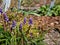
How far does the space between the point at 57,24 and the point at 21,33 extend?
3027mm

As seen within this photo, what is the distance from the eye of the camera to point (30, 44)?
15.0ft

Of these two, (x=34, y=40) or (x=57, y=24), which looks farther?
(x=57, y=24)

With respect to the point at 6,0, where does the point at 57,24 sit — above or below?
below

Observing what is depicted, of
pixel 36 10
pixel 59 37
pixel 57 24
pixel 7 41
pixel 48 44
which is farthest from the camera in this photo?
pixel 36 10

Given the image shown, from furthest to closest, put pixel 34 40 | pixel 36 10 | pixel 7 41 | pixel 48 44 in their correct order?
pixel 36 10, pixel 48 44, pixel 34 40, pixel 7 41

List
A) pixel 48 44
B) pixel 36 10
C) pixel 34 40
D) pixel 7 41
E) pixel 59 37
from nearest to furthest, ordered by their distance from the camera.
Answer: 1. pixel 7 41
2. pixel 34 40
3. pixel 48 44
4. pixel 59 37
5. pixel 36 10

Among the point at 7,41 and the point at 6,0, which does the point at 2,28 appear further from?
the point at 6,0

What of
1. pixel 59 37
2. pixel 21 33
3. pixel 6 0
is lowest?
pixel 59 37

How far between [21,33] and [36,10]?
5752 mm

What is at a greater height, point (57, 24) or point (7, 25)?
point (7, 25)

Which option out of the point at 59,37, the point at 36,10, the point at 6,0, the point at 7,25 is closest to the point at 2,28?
the point at 7,25

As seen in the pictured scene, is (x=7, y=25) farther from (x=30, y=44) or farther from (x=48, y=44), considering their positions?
(x=48, y=44)

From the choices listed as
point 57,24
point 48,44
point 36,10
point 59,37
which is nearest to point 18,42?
point 48,44

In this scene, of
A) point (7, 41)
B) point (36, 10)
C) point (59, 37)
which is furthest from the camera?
point (36, 10)
